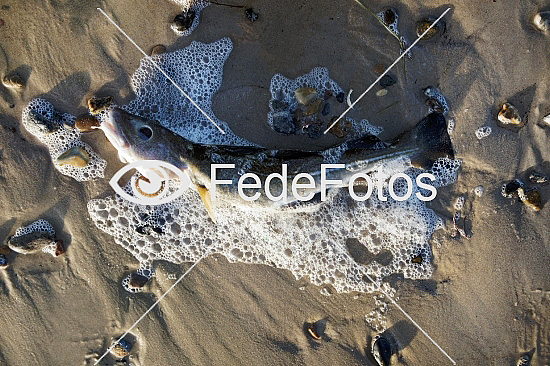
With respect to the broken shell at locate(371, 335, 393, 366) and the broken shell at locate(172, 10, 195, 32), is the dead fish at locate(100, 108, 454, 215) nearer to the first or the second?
the broken shell at locate(172, 10, 195, 32)

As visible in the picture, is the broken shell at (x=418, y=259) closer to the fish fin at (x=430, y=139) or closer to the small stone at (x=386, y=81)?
the fish fin at (x=430, y=139)

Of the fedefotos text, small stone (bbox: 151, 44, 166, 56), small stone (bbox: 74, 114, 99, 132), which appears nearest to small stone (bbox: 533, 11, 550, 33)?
the fedefotos text

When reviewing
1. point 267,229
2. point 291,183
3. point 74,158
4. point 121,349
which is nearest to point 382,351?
point 267,229

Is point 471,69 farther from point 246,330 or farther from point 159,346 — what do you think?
point 159,346

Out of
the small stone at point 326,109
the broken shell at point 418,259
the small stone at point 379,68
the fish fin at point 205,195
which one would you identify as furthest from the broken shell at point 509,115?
the fish fin at point 205,195

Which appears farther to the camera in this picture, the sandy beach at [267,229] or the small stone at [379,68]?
the small stone at [379,68]

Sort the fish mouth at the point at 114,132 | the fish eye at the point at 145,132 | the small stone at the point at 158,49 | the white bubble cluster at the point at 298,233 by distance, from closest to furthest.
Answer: the fish mouth at the point at 114,132, the fish eye at the point at 145,132, the small stone at the point at 158,49, the white bubble cluster at the point at 298,233

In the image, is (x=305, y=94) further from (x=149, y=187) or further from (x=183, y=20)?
(x=149, y=187)

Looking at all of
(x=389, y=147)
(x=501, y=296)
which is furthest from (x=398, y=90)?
(x=501, y=296)
